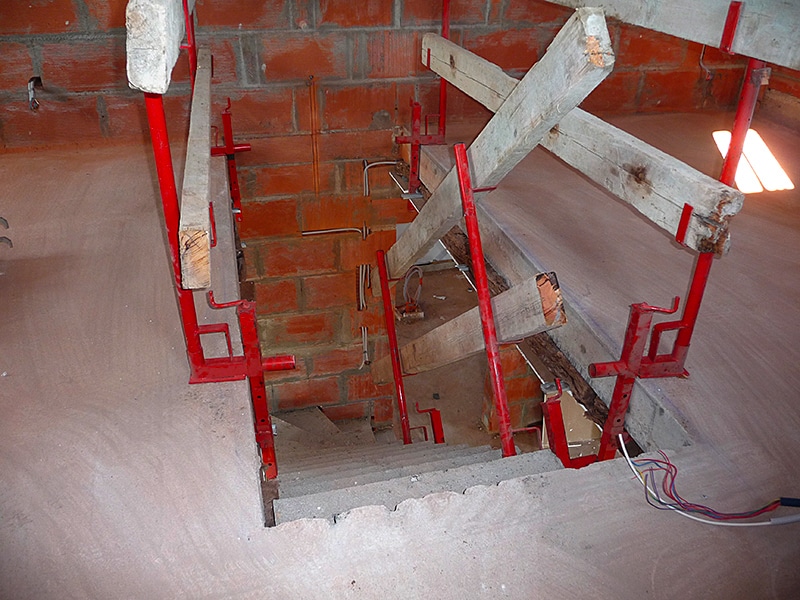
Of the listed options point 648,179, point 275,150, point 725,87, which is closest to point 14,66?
point 275,150

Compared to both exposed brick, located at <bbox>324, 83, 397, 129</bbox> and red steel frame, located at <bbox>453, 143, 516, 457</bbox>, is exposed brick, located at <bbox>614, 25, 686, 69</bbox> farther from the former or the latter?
red steel frame, located at <bbox>453, 143, 516, 457</bbox>

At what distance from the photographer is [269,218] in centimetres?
441

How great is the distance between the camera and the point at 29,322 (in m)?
2.29

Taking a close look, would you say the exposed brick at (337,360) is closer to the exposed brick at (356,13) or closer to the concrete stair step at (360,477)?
the exposed brick at (356,13)

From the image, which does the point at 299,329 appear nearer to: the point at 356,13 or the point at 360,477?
the point at 356,13

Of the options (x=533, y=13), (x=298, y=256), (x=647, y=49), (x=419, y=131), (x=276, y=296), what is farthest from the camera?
(x=276, y=296)

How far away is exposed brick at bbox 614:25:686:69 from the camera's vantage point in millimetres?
4324

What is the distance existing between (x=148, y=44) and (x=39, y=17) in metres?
2.81

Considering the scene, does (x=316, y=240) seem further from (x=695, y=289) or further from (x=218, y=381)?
(x=695, y=289)

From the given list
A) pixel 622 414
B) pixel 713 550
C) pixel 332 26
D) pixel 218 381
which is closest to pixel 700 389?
pixel 622 414

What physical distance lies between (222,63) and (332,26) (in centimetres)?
69

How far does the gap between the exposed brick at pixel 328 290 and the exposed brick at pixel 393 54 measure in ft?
4.90

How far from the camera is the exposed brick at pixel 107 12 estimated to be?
11.6 feet

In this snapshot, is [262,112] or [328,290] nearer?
[262,112]
